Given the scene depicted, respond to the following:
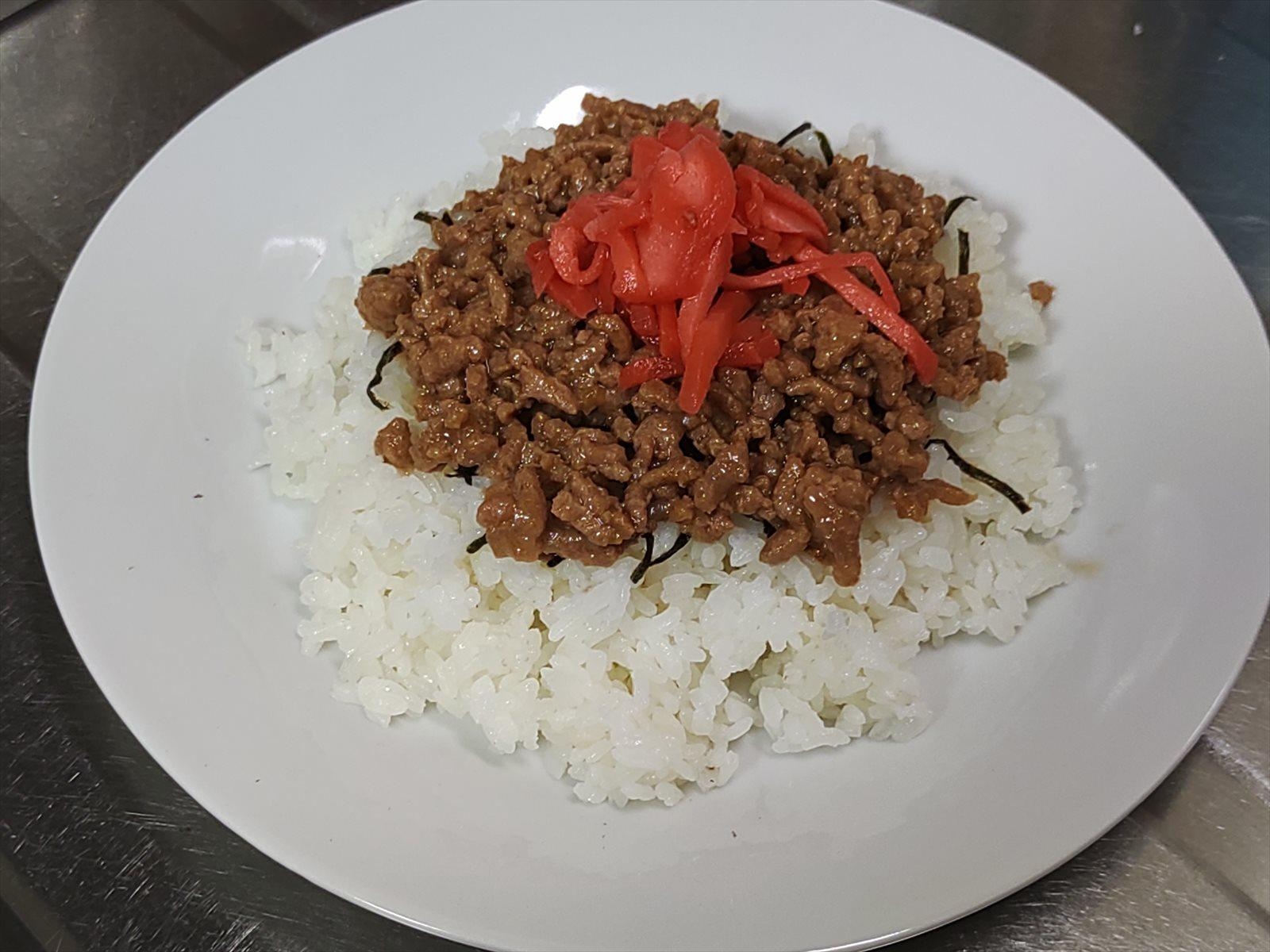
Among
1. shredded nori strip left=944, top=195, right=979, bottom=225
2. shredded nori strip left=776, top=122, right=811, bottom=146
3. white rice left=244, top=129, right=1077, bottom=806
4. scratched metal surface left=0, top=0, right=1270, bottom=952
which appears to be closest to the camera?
white rice left=244, top=129, right=1077, bottom=806

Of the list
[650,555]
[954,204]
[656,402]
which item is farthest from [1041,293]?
[650,555]

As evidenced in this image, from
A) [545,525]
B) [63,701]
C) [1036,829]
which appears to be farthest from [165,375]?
[1036,829]

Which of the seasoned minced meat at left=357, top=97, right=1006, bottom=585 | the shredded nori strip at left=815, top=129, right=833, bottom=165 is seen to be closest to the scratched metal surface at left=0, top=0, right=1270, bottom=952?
the shredded nori strip at left=815, top=129, right=833, bottom=165

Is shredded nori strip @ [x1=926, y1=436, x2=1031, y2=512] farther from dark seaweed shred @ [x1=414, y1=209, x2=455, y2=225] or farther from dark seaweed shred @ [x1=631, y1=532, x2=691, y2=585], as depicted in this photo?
dark seaweed shred @ [x1=414, y1=209, x2=455, y2=225]

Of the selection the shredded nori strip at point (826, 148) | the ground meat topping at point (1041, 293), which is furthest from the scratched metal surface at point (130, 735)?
the ground meat topping at point (1041, 293)

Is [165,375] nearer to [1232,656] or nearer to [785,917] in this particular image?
[785,917]

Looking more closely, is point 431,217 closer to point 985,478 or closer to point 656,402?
point 656,402
